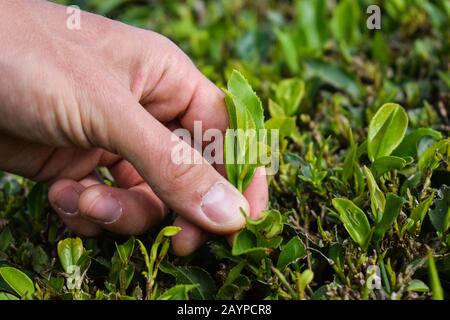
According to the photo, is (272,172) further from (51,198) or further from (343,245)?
(51,198)

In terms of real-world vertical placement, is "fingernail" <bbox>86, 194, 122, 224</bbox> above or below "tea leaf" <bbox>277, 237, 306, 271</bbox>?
above

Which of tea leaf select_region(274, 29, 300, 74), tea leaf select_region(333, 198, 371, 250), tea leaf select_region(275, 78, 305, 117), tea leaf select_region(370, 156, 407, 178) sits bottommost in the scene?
tea leaf select_region(333, 198, 371, 250)

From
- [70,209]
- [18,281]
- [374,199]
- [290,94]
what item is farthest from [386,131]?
[18,281]

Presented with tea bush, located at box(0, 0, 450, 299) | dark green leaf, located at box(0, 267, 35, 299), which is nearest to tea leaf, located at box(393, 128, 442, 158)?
tea bush, located at box(0, 0, 450, 299)

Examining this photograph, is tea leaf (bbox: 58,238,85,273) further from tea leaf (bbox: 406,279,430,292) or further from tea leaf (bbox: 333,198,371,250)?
tea leaf (bbox: 406,279,430,292)
